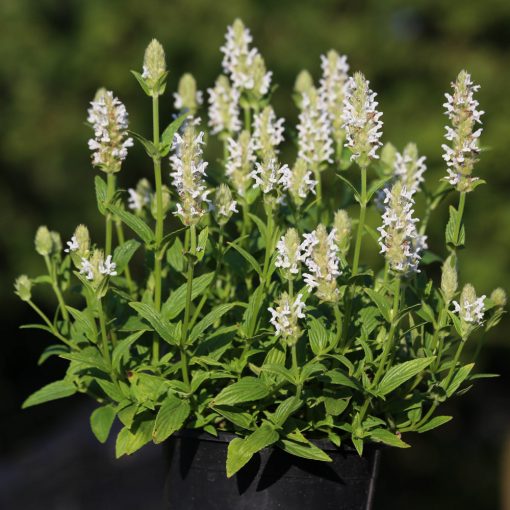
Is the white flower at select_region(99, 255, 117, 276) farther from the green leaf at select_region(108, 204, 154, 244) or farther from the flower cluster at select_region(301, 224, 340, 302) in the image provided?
the flower cluster at select_region(301, 224, 340, 302)

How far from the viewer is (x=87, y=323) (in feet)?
6.58

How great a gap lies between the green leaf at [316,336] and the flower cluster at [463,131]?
402 millimetres

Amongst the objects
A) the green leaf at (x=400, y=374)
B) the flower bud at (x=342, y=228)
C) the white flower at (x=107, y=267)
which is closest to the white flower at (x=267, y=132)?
the flower bud at (x=342, y=228)

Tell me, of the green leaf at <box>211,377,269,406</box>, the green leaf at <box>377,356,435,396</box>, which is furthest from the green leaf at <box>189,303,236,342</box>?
the green leaf at <box>377,356,435,396</box>

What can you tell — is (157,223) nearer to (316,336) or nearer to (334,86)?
(316,336)

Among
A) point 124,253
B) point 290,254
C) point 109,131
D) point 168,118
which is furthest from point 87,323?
point 168,118

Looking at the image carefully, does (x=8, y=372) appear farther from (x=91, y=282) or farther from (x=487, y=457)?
(x=91, y=282)

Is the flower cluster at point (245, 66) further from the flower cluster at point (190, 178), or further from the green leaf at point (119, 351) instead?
the green leaf at point (119, 351)

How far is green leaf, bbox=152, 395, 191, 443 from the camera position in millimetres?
1835

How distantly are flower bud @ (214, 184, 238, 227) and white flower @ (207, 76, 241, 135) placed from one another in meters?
0.47

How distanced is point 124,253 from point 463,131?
30.6 inches

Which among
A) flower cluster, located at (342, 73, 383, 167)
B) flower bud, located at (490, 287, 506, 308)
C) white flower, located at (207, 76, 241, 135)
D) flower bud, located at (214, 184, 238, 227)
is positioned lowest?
flower bud, located at (490, 287, 506, 308)

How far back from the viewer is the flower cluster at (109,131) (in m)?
1.94

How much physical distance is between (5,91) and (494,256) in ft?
16.2
